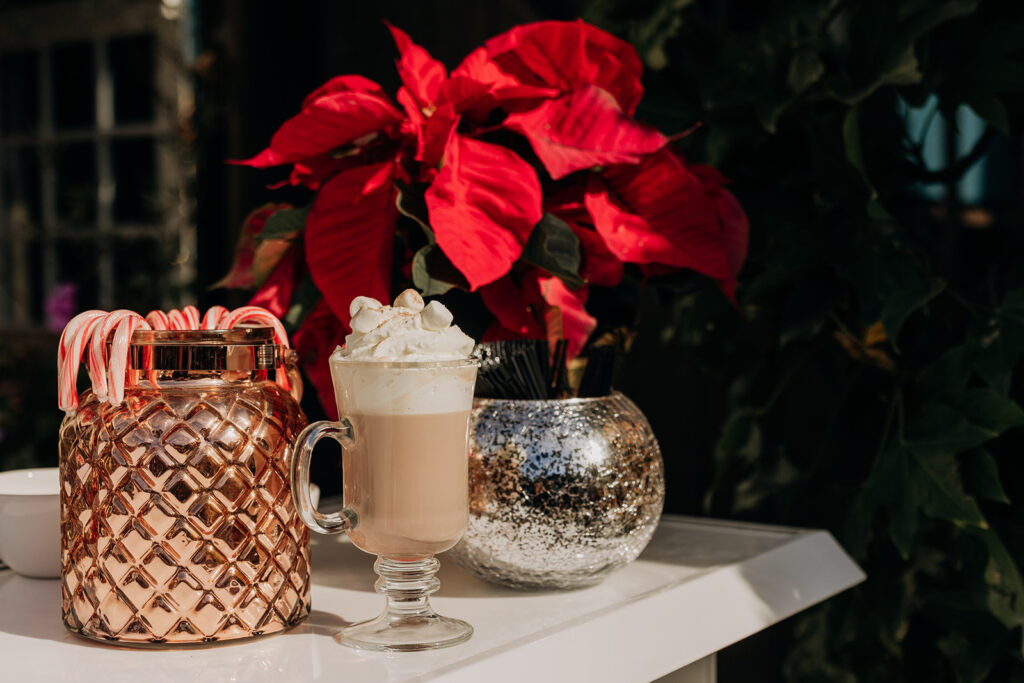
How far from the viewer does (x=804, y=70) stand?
107cm

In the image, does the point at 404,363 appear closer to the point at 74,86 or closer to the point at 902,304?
the point at 902,304

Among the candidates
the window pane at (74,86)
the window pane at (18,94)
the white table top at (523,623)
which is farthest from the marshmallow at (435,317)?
the window pane at (18,94)

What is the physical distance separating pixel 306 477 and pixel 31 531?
0.33 m

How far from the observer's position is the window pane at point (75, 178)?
3.22m

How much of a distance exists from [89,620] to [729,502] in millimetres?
1220

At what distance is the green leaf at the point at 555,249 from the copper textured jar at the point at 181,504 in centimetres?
24

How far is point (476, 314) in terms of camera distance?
35.0 inches

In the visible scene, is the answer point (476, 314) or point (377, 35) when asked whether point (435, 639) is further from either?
point (377, 35)

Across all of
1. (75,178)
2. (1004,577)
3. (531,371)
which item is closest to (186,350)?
(531,371)

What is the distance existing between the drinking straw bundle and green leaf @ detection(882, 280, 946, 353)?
328 millimetres

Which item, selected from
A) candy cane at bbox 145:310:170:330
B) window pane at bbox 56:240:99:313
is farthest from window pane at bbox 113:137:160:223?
candy cane at bbox 145:310:170:330

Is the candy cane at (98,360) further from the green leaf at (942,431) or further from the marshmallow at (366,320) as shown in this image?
the green leaf at (942,431)

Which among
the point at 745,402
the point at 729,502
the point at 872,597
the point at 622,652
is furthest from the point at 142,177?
the point at 622,652

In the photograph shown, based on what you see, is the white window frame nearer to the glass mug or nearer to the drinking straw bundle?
the drinking straw bundle
